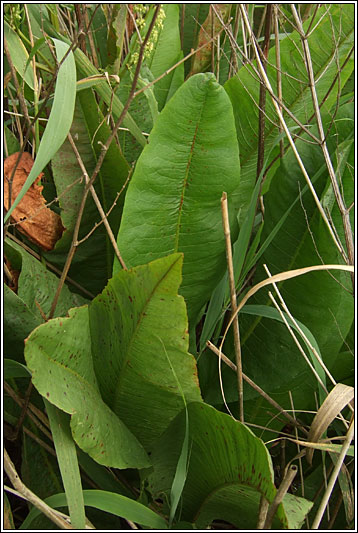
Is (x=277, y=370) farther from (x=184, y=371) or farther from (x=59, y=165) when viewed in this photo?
(x=59, y=165)

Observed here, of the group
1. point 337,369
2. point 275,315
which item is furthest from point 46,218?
point 337,369

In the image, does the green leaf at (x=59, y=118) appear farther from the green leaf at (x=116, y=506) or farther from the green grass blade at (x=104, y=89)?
the green leaf at (x=116, y=506)

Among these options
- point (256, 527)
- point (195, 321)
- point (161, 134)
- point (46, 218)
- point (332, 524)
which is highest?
point (161, 134)

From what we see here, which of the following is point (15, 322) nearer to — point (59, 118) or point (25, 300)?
point (25, 300)

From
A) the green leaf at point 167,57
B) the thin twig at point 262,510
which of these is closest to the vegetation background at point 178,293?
the thin twig at point 262,510

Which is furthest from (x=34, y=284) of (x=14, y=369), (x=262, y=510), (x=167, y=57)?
(x=167, y=57)
